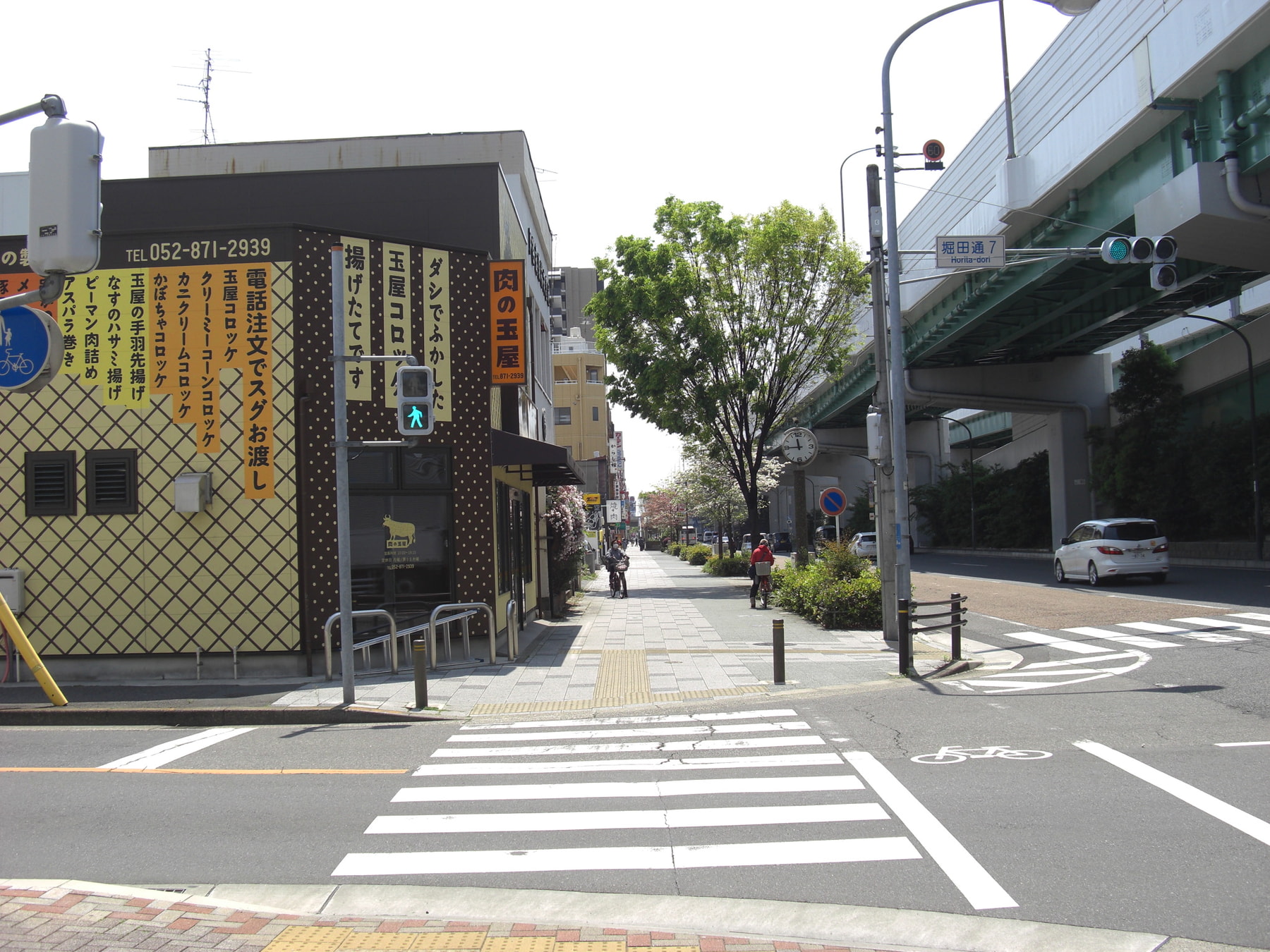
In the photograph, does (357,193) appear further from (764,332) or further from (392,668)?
(764,332)

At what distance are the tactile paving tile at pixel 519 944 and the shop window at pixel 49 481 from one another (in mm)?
12227

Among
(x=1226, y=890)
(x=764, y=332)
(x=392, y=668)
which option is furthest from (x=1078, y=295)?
(x=1226, y=890)

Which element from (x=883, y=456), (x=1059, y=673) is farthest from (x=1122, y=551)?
(x=1059, y=673)

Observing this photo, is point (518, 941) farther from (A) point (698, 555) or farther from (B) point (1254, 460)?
(A) point (698, 555)

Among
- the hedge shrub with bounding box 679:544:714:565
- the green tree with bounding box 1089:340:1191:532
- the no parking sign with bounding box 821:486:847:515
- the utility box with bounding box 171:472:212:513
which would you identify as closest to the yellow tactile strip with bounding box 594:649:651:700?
the no parking sign with bounding box 821:486:847:515

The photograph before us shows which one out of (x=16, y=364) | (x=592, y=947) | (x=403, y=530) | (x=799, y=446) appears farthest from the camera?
(x=799, y=446)

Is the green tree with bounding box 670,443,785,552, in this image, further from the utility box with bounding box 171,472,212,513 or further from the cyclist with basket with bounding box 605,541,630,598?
the utility box with bounding box 171,472,212,513

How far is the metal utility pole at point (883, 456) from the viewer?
1627 cm

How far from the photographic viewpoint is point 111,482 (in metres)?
14.3

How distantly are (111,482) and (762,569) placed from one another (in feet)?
51.7

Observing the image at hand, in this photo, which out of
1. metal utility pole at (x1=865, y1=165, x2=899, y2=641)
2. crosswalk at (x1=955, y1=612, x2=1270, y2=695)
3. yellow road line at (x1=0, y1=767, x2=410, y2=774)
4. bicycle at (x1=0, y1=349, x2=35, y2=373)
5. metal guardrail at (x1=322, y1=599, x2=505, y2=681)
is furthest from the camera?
metal utility pole at (x1=865, y1=165, x2=899, y2=641)

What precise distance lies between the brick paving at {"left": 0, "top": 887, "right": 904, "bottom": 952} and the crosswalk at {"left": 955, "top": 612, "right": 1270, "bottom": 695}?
26.9 ft

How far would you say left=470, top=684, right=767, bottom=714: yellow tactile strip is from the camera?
11656mm

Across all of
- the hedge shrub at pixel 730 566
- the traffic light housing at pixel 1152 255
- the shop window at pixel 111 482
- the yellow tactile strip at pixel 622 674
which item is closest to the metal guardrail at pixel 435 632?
the yellow tactile strip at pixel 622 674
